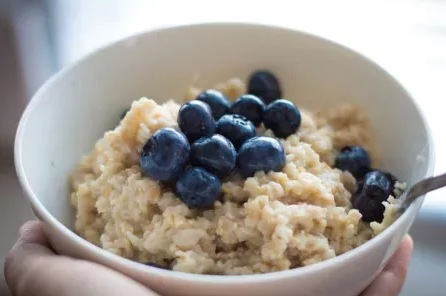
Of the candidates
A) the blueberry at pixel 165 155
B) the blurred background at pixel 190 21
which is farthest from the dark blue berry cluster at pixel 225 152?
the blurred background at pixel 190 21

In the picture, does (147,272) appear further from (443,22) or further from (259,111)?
(443,22)

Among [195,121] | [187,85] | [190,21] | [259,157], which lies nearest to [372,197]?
[259,157]

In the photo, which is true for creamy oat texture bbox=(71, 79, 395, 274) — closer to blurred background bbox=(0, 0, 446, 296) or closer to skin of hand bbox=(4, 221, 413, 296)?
skin of hand bbox=(4, 221, 413, 296)

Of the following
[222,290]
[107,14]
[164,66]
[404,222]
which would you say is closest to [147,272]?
[222,290]

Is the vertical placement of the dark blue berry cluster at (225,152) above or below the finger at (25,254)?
above

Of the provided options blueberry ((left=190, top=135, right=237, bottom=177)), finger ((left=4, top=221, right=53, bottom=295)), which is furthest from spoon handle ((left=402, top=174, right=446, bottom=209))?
finger ((left=4, top=221, right=53, bottom=295))

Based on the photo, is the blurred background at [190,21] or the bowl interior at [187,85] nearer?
the bowl interior at [187,85]

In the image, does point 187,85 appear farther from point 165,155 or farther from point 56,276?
point 56,276

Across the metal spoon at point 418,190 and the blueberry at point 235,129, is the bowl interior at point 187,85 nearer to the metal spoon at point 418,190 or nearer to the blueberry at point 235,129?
the metal spoon at point 418,190
